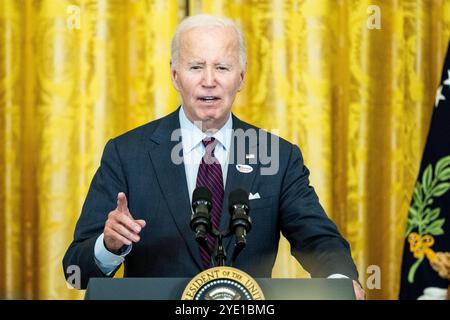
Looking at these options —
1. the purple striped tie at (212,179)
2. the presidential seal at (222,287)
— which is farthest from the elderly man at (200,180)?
the presidential seal at (222,287)

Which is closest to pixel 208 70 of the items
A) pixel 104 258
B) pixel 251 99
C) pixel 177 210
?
pixel 177 210

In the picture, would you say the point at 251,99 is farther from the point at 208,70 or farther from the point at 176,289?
the point at 176,289

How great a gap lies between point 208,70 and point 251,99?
1346 millimetres

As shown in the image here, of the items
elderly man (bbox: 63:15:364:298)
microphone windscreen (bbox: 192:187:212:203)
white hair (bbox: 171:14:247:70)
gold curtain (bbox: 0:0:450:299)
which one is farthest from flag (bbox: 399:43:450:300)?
microphone windscreen (bbox: 192:187:212:203)

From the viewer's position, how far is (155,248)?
2.83 meters

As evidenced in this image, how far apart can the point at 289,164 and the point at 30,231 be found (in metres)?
1.76

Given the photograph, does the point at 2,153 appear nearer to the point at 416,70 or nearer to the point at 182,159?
the point at 182,159

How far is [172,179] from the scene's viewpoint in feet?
9.49

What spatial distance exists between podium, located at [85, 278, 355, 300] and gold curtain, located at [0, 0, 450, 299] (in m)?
2.18

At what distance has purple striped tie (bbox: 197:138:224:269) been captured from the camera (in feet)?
9.16

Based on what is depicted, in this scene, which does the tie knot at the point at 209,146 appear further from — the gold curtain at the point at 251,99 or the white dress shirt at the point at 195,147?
the gold curtain at the point at 251,99

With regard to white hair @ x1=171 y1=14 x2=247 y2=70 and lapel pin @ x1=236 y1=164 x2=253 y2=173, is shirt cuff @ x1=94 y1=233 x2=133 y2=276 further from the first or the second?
white hair @ x1=171 y1=14 x2=247 y2=70

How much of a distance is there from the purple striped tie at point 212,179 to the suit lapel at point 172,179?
0.06 meters
